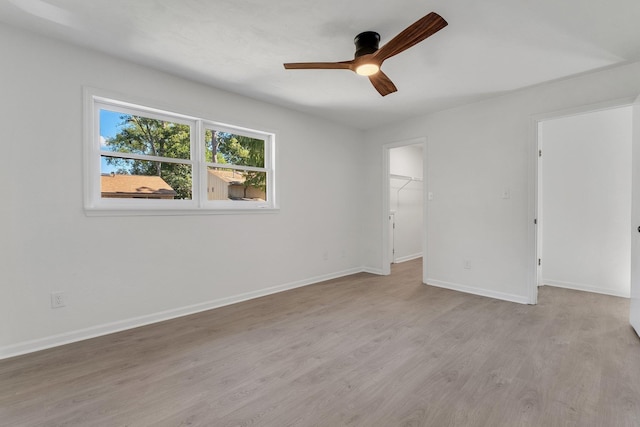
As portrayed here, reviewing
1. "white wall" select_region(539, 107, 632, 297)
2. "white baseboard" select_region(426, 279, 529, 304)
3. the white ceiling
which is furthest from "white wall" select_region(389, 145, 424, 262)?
the white ceiling

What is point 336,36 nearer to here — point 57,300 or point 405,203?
point 57,300

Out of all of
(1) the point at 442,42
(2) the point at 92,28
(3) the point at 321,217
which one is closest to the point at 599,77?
(1) the point at 442,42

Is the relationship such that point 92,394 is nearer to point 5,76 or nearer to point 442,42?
point 5,76

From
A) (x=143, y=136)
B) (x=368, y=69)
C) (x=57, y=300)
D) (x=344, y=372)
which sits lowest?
(x=344, y=372)

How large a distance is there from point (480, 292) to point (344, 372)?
255cm

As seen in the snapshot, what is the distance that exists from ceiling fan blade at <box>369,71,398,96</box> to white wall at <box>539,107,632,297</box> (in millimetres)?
2463

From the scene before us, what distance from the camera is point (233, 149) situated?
3576 mm

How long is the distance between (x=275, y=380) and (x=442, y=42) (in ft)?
9.18

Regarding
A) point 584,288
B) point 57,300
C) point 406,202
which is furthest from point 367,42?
point 406,202

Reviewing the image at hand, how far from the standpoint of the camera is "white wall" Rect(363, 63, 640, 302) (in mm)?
3115

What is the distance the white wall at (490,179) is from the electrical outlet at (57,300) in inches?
161

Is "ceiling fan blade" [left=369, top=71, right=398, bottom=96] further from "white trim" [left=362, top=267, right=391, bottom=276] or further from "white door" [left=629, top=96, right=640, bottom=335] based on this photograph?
"white trim" [left=362, top=267, right=391, bottom=276]

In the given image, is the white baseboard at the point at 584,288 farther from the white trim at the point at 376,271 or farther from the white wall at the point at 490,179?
the white trim at the point at 376,271

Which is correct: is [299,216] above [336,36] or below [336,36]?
below
